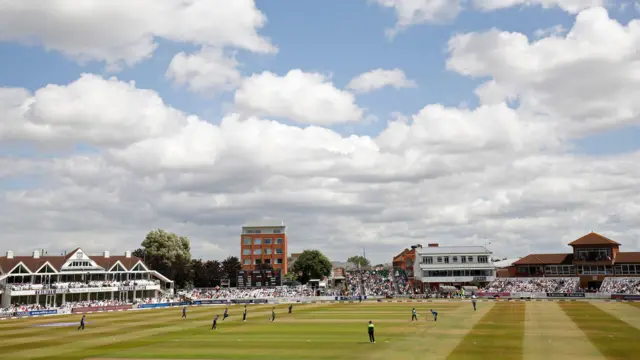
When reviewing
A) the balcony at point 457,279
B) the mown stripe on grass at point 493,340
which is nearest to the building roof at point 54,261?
the balcony at point 457,279

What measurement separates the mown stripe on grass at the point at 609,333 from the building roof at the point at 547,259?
59.8m

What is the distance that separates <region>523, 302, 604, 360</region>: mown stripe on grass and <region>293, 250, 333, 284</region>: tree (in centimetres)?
10045

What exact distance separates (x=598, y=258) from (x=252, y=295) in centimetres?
7366

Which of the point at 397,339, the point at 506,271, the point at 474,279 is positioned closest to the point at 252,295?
the point at 474,279

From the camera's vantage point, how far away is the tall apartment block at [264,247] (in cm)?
16762

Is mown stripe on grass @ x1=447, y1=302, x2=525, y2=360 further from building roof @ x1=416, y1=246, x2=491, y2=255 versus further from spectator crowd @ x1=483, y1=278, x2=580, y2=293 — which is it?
building roof @ x1=416, y1=246, x2=491, y2=255

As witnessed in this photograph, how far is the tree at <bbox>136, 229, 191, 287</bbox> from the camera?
131250mm

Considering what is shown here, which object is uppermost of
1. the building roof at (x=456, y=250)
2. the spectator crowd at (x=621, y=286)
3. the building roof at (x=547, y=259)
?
the building roof at (x=456, y=250)

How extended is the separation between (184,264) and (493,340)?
352 ft

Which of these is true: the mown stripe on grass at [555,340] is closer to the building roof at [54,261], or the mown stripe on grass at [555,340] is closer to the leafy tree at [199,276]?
the building roof at [54,261]

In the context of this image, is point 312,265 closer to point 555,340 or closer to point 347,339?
point 347,339

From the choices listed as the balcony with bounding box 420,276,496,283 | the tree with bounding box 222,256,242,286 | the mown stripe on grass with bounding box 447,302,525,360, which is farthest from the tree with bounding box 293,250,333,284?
the mown stripe on grass with bounding box 447,302,525,360

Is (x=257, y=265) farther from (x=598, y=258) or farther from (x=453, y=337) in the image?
(x=453, y=337)

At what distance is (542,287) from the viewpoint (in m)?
110
